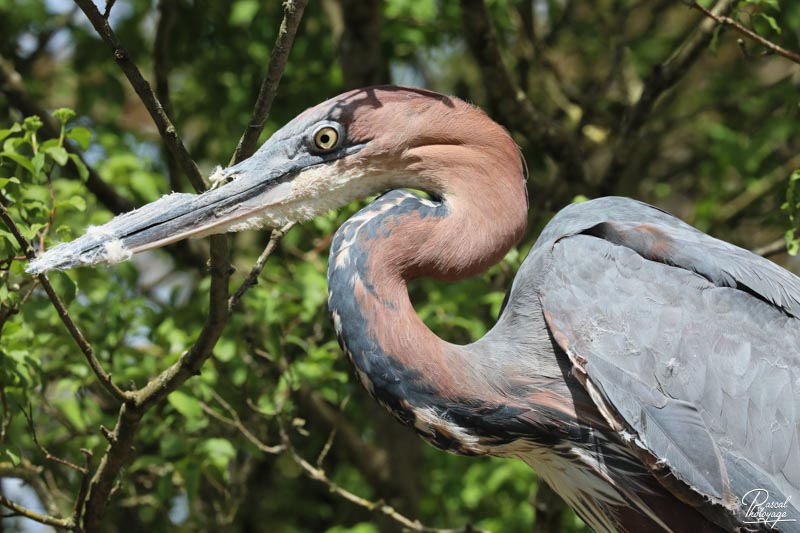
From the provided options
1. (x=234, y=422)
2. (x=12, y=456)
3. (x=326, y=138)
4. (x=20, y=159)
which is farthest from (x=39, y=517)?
(x=326, y=138)

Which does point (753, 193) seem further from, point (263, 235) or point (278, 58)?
point (278, 58)

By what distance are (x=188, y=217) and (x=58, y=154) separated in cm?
51

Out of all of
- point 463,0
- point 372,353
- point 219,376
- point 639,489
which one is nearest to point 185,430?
point 219,376

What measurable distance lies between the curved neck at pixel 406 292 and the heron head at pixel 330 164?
0.13m

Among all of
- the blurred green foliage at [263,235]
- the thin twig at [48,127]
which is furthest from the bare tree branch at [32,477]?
the thin twig at [48,127]

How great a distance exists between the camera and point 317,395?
5199 mm

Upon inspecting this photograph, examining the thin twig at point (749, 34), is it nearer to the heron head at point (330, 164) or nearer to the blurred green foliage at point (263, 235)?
the blurred green foliage at point (263, 235)

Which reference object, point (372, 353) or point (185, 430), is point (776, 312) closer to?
point (372, 353)

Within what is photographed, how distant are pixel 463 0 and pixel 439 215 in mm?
1726

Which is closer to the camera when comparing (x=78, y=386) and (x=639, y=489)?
(x=639, y=489)

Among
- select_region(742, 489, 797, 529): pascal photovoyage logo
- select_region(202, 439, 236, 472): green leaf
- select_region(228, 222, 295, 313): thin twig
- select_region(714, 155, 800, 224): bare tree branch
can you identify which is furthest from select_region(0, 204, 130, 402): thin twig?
select_region(714, 155, 800, 224): bare tree branch

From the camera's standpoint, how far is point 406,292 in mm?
3182

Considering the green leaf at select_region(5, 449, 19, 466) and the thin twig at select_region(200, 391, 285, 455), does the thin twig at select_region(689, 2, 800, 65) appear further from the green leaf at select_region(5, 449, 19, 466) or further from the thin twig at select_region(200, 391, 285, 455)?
the green leaf at select_region(5, 449, 19, 466)

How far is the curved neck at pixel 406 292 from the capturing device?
3.11 metres
